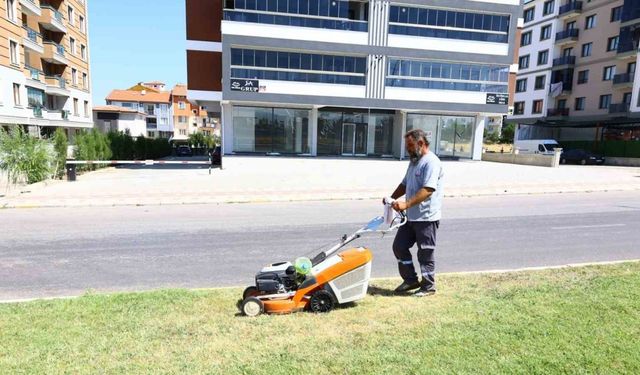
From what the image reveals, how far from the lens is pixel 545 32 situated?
51.1 m

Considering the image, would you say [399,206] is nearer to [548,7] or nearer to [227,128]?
[227,128]

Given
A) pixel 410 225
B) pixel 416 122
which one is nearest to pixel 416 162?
pixel 410 225

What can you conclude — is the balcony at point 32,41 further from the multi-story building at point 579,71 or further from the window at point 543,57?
the window at point 543,57

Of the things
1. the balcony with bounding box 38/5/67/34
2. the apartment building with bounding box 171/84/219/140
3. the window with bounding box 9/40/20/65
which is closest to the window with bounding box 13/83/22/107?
the window with bounding box 9/40/20/65

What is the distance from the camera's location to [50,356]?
3092 mm

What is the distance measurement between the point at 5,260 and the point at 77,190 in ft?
27.0

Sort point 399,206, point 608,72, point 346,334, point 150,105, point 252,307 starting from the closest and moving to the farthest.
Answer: point 346,334 → point 252,307 → point 399,206 → point 608,72 → point 150,105

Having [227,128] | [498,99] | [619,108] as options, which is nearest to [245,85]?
[227,128]

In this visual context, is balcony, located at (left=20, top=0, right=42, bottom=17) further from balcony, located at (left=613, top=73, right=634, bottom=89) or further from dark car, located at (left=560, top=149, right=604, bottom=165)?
balcony, located at (left=613, top=73, right=634, bottom=89)

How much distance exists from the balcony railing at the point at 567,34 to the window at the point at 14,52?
54387mm

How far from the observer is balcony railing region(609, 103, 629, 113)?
3916 centimetres

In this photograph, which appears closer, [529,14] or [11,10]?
[11,10]

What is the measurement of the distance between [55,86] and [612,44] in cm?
5473

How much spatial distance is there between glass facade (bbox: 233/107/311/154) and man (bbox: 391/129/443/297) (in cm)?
2395
